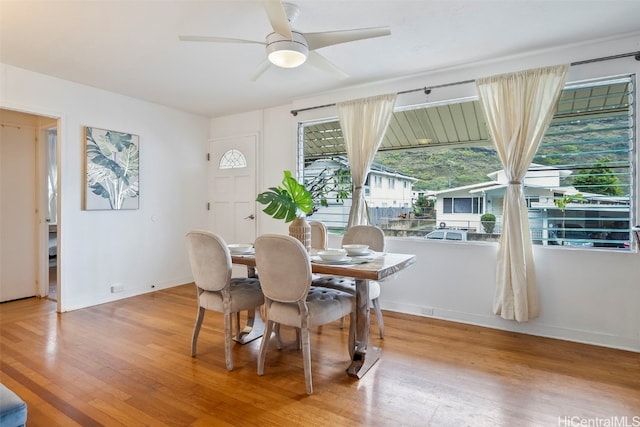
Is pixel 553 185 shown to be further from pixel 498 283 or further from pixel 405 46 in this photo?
pixel 405 46

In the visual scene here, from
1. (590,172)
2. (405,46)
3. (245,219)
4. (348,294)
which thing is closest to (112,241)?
(245,219)

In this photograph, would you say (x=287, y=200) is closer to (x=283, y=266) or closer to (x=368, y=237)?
Result: (x=283, y=266)

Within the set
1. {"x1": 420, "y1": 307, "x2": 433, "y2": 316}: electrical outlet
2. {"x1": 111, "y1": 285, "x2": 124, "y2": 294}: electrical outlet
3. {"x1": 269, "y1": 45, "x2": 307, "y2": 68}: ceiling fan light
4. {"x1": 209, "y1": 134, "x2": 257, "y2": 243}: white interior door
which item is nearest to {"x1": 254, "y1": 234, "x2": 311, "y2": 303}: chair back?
{"x1": 269, "y1": 45, "x2": 307, "y2": 68}: ceiling fan light

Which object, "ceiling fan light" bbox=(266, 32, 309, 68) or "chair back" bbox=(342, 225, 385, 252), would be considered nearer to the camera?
"ceiling fan light" bbox=(266, 32, 309, 68)

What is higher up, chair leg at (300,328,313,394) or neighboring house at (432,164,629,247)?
neighboring house at (432,164,629,247)

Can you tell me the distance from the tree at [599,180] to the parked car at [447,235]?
3.47 ft

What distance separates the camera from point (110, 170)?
4.34 meters

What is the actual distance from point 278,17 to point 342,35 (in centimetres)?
43

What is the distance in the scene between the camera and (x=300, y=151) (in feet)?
15.4

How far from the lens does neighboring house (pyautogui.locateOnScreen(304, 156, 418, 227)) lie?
3.97m

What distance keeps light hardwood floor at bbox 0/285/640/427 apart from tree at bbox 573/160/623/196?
133 cm

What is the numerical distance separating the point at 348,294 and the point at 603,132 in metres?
2.60

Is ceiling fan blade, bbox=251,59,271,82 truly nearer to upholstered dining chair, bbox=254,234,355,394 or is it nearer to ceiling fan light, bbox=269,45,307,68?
ceiling fan light, bbox=269,45,307,68

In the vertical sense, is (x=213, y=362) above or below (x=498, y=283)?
below
